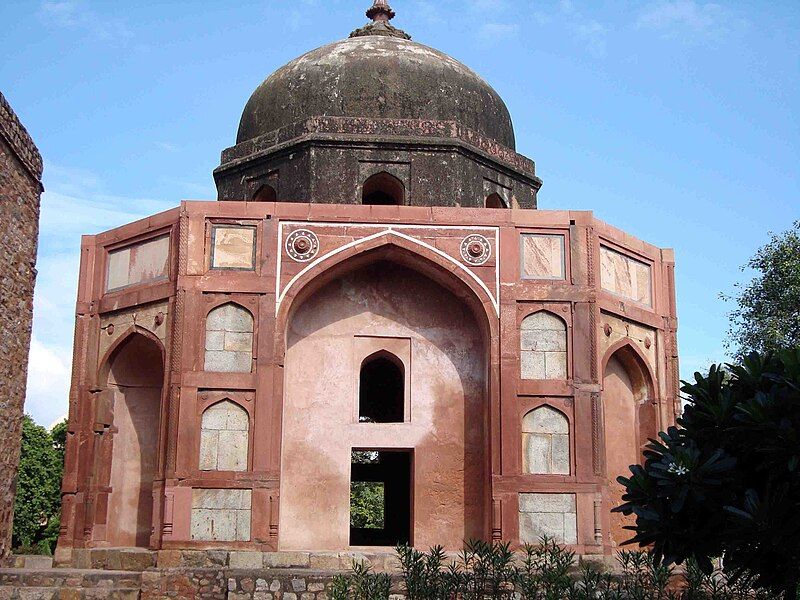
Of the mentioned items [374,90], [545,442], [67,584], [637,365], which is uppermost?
[374,90]

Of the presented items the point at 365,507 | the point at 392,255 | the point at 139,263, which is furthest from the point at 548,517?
the point at 365,507

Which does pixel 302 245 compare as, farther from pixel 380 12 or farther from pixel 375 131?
pixel 380 12

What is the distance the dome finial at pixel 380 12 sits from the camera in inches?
665

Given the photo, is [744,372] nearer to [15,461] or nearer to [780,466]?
[780,466]

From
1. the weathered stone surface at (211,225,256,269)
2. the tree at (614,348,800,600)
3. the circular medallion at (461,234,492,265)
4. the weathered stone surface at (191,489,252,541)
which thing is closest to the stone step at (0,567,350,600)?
the weathered stone surface at (191,489,252,541)

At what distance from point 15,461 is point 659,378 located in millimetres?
8032

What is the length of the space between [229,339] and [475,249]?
312cm

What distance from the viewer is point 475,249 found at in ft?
41.6

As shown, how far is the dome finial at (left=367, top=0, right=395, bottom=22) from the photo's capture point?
1689 cm

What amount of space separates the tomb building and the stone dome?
1.40 ft

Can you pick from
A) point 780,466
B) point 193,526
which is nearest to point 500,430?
point 193,526

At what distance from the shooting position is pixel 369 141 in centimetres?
1409

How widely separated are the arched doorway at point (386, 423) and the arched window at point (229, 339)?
68cm

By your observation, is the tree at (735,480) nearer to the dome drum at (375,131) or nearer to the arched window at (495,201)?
the dome drum at (375,131)
